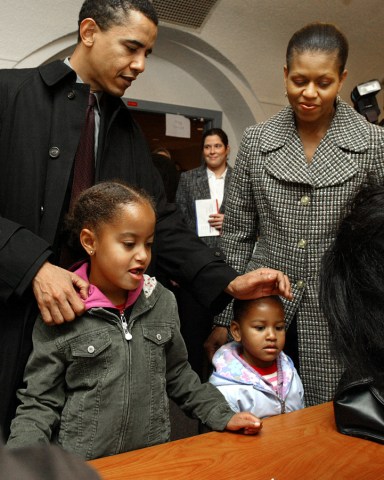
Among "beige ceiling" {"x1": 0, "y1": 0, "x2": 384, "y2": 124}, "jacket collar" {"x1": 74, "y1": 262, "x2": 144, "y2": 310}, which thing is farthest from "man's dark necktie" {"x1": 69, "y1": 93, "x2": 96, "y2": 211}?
"beige ceiling" {"x1": 0, "y1": 0, "x2": 384, "y2": 124}

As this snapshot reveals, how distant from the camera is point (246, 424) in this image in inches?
49.4

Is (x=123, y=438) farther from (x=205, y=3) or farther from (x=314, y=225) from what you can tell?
(x=205, y=3)

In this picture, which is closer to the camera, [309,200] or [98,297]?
[98,297]

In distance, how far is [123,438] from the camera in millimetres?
1370

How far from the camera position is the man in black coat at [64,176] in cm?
133

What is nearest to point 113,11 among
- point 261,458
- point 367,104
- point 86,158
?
point 86,158

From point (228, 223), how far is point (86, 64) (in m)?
0.71

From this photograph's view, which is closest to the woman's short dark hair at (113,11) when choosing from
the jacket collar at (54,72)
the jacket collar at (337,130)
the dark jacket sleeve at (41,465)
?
the jacket collar at (54,72)

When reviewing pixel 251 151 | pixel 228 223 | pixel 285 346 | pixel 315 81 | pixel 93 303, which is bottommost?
pixel 285 346

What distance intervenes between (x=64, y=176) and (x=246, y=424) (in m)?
0.76

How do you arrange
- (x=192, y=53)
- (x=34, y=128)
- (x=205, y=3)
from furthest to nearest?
1. (x=192, y=53)
2. (x=205, y=3)
3. (x=34, y=128)

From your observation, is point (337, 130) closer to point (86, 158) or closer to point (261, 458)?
point (86, 158)

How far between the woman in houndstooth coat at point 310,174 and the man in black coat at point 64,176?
0.61 feet

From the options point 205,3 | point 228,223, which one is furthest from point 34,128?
point 205,3
